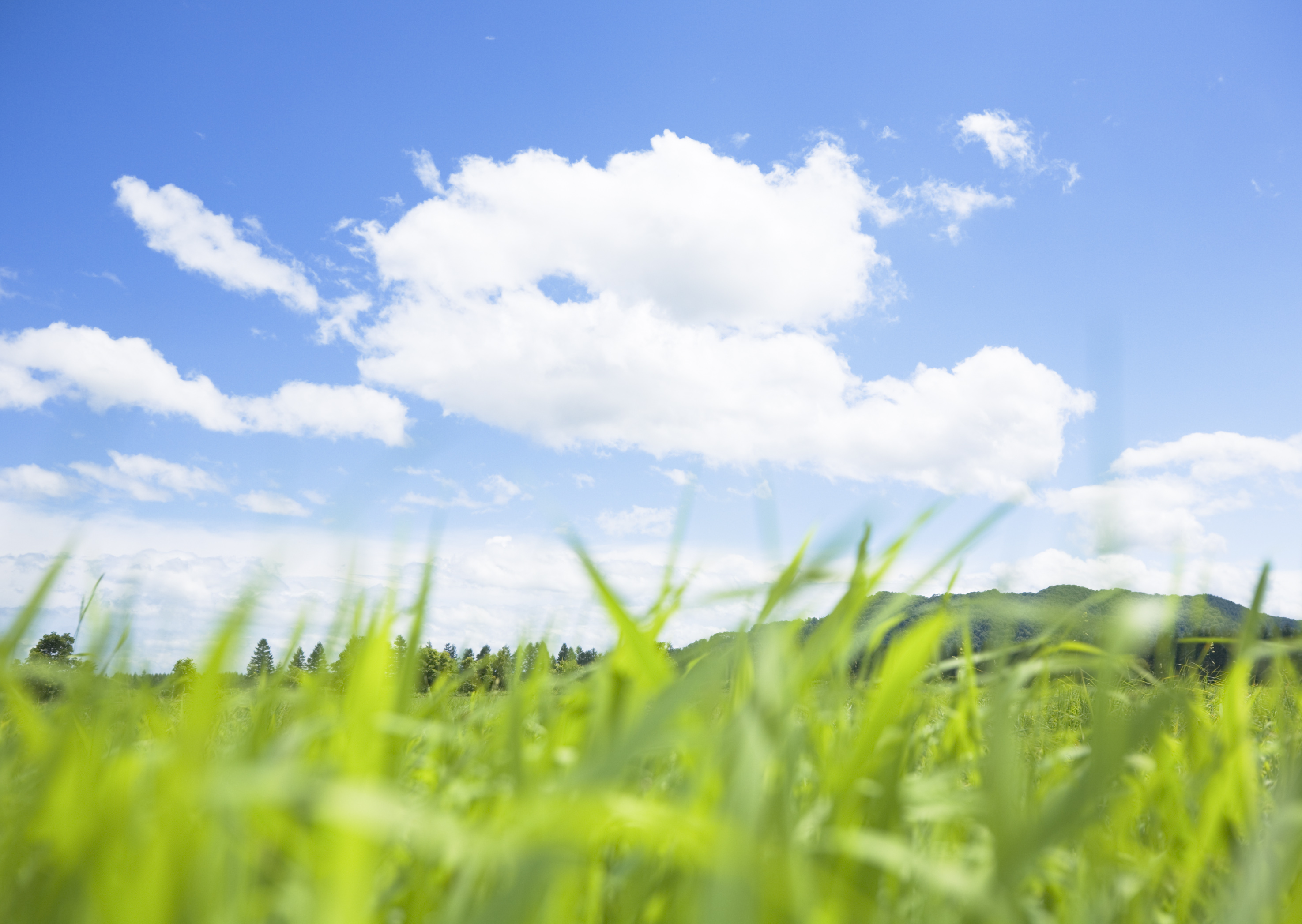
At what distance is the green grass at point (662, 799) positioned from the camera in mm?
615

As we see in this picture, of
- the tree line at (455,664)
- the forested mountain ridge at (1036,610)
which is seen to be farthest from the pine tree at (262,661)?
the forested mountain ridge at (1036,610)

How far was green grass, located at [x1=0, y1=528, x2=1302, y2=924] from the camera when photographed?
615mm

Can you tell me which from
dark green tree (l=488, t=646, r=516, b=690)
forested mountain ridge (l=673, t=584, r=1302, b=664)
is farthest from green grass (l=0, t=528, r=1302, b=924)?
dark green tree (l=488, t=646, r=516, b=690)

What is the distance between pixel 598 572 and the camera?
93 cm

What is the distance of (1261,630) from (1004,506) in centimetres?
64

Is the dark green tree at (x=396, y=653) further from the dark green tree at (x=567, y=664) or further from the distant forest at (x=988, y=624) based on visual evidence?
the dark green tree at (x=567, y=664)

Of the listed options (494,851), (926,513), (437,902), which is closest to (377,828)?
(494,851)

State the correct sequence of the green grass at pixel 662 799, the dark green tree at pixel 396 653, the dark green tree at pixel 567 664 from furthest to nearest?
the dark green tree at pixel 567 664 < the dark green tree at pixel 396 653 < the green grass at pixel 662 799

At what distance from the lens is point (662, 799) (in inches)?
40.3

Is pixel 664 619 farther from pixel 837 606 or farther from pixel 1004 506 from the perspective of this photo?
pixel 1004 506

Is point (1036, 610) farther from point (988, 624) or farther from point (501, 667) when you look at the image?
point (501, 667)

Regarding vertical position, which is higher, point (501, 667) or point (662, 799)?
point (501, 667)

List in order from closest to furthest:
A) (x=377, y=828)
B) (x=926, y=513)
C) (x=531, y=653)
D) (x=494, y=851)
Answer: (x=377, y=828), (x=494, y=851), (x=926, y=513), (x=531, y=653)

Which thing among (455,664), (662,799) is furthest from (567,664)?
(662,799)
